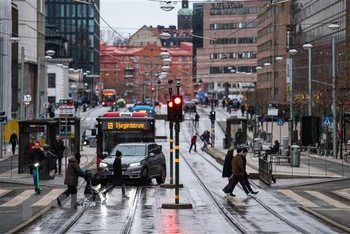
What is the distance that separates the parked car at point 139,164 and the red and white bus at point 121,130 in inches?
160

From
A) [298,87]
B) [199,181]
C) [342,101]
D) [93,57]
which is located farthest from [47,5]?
[199,181]

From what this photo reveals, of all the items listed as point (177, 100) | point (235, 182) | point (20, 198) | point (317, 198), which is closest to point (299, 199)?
point (317, 198)

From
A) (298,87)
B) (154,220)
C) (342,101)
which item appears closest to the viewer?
(154,220)

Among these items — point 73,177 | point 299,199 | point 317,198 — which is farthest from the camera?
point 317,198

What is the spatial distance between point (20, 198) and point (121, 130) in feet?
38.6

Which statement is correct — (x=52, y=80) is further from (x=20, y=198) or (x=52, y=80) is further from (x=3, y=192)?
(x=20, y=198)

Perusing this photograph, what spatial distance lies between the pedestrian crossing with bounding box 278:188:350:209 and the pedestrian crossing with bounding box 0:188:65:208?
7.63 m

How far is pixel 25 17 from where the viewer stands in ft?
315

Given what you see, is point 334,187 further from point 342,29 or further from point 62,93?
point 62,93

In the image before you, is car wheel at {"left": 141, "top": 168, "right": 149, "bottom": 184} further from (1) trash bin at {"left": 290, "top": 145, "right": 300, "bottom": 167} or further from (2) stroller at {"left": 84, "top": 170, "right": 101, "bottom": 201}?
(1) trash bin at {"left": 290, "top": 145, "right": 300, "bottom": 167}

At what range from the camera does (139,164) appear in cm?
3412

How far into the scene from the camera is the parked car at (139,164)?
111ft

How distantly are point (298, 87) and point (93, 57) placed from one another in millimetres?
104412

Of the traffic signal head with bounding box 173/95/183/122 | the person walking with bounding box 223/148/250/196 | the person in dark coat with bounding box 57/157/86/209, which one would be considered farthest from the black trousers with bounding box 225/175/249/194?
the person in dark coat with bounding box 57/157/86/209
